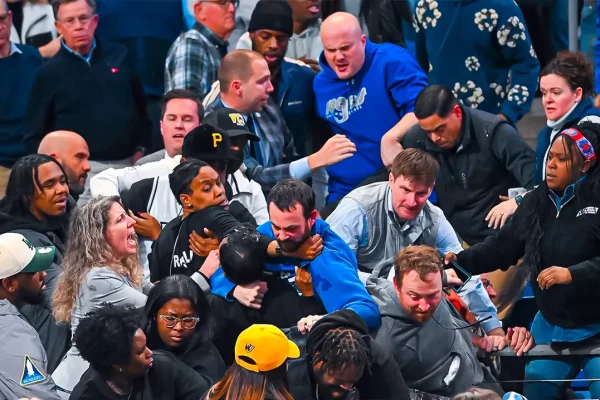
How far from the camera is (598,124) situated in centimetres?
655

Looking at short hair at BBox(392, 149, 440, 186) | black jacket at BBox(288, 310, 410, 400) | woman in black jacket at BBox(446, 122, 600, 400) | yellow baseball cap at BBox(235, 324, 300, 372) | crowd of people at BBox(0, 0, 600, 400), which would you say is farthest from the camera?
short hair at BBox(392, 149, 440, 186)

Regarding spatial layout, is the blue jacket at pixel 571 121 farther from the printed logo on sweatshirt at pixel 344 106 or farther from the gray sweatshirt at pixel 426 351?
the gray sweatshirt at pixel 426 351

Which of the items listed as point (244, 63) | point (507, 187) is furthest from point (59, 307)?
point (507, 187)

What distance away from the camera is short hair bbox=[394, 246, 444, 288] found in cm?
600

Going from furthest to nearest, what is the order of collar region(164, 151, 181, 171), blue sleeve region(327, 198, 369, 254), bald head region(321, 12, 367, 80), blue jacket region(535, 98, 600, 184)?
bald head region(321, 12, 367, 80) < collar region(164, 151, 181, 171) < blue jacket region(535, 98, 600, 184) < blue sleeve region(327, 198, 369, 254)

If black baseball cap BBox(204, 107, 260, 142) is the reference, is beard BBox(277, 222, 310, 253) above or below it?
above

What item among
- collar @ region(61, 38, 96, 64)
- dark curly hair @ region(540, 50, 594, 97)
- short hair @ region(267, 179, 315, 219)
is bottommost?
collar @ region(61, 38, 96, 64)

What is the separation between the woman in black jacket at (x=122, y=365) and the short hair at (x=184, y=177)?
99 cm

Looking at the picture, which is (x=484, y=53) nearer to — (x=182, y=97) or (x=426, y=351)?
(x=182, y=97)

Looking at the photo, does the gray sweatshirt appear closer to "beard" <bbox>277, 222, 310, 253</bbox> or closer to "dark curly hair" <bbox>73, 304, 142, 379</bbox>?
"beard" <bbox>277, 222, 310, 253</bbox>

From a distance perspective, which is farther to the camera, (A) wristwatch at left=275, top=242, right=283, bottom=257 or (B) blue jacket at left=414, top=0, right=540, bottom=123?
(B) blue jacket at left=414, top=0, right=540, bottom=123

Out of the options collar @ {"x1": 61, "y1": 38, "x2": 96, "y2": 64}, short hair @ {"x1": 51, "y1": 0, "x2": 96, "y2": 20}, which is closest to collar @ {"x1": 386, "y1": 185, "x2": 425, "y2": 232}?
collar @ {"x1": 61, "y1": 38, "x2": 96, "y2": 64}

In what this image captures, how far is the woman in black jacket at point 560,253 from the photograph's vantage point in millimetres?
6230

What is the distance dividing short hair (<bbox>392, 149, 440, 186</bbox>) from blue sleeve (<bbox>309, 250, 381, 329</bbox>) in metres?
0.82
